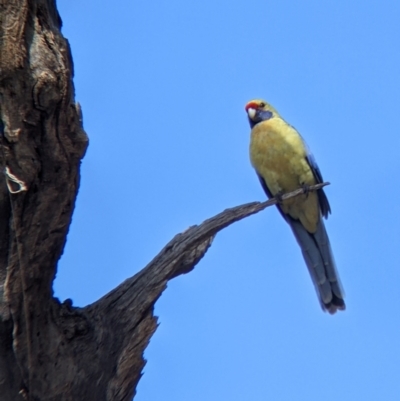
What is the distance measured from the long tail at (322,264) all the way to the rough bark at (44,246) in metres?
2.51

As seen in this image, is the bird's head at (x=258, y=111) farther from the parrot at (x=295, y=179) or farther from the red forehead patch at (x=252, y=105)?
the parrot at (x=295, y=179)

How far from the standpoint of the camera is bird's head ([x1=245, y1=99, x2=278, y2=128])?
7.27m

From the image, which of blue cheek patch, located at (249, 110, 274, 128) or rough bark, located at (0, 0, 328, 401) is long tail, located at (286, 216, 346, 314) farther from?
rough bark, located at (0, 0, 328, 401)

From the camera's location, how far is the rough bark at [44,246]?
10.6 ft

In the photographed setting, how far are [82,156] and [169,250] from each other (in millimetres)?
827

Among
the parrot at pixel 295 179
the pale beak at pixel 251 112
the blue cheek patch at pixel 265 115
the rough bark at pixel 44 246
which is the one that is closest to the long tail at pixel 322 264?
the parrot at pixel 295 179

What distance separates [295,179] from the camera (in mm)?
6453

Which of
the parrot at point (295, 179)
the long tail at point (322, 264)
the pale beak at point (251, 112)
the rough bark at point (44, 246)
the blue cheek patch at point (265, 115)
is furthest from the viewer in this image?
the pale beak at point (251, 112)

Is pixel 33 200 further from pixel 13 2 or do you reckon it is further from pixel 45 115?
pixel 13 2

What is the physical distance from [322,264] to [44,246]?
3.35m

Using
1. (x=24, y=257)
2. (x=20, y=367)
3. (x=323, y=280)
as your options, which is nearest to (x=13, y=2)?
(x=24, y=257)

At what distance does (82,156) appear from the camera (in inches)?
136

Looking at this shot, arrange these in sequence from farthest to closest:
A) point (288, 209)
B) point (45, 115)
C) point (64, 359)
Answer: point (288, 209) → point (64, 359) → point (45, 115)

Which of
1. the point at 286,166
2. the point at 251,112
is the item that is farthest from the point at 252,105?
the point at 286,166
